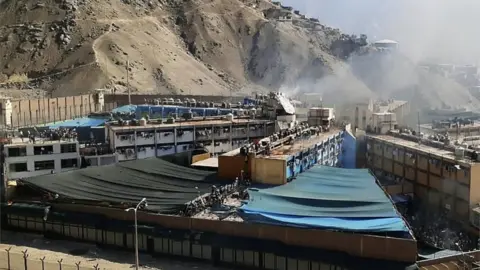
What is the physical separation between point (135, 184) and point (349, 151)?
14.7 m

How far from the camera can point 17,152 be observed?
36.7m

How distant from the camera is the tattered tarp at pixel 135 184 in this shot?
2522 centimetres

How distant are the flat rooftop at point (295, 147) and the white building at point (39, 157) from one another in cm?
1426

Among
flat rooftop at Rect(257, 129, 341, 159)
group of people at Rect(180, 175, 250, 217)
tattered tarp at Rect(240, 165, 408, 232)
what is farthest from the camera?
flat rooftop at Rect(257, 129, 341, 159)

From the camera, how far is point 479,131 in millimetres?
50188

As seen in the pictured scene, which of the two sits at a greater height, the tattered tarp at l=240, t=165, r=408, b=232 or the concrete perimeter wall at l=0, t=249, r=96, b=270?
the tattered tarp at l=240, t=165, r=408, b=232

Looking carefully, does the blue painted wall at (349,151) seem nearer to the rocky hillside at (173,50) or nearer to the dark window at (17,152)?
the dark window at (17,152)

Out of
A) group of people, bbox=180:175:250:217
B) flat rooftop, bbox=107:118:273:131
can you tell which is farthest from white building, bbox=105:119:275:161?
group of people, bbox=180:175:250:217

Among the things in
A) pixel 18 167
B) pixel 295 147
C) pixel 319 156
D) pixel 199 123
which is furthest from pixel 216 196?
pixel 199 123

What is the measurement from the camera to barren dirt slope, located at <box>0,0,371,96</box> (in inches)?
2889

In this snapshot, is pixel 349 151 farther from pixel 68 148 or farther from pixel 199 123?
pixel 68 148

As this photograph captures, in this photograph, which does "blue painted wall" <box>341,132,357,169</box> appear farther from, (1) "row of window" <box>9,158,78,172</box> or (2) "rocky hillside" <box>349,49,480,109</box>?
(2) "rocky hillside" <box>349,49,480,109</box>

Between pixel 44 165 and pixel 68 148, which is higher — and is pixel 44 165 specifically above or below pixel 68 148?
below

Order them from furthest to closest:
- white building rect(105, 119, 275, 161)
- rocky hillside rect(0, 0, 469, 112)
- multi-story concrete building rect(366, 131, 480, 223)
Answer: rocky hillside rect(0, 0, 469, 112) → white building rect(105, 119, 275, 161) → multi-story concrete building rect(366, 131, 480, 223)
